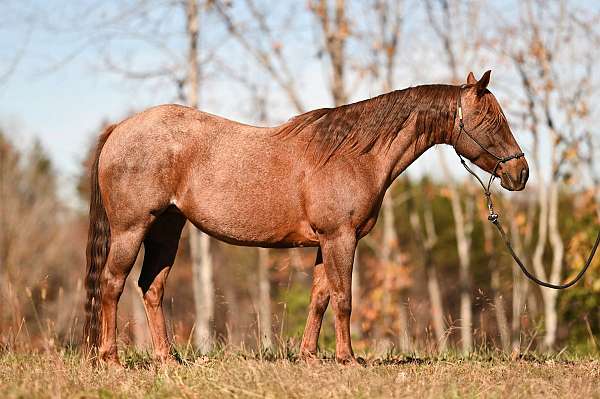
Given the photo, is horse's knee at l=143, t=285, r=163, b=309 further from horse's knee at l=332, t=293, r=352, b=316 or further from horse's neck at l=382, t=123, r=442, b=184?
horse's neck at l=382, t=123, r=442, b=184

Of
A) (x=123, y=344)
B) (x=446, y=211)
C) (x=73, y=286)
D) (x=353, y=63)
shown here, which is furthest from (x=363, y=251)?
(x=123, y=344)

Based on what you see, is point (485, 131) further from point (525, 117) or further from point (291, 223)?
point (525, 117)

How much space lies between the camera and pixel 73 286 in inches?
1636

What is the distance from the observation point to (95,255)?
610cm

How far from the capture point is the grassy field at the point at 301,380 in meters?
4.33

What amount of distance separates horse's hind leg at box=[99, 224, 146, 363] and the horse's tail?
0.08 m

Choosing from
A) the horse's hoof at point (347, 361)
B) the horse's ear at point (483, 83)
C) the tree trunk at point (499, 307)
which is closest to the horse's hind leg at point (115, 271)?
the horse's hoof at point (347, 361)

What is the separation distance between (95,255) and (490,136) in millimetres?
3517

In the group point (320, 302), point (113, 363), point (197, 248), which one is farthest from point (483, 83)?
point (197, 248)

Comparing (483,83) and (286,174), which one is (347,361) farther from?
(483,83)

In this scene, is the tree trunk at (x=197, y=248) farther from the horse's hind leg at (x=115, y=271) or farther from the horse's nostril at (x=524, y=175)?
the horse's nostril at (x=524, y=175)

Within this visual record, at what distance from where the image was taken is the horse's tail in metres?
5.92

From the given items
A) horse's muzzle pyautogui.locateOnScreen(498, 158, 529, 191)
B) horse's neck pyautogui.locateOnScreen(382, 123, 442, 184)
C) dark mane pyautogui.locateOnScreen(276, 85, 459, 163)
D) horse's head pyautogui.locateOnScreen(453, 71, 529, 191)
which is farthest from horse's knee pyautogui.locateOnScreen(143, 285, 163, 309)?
horse's muzzle pyautogui.locateOnScreen(498, 158, 529, 191)

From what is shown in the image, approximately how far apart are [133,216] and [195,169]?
64 centimetres
